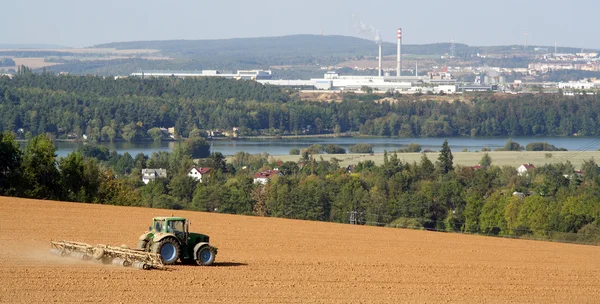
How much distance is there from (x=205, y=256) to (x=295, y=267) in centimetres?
129

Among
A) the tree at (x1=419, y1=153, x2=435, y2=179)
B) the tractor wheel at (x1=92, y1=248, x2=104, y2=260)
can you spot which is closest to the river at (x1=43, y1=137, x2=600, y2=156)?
the tree at (x1=419, y1=153, x2=435, y2=179)

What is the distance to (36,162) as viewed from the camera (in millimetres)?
27469

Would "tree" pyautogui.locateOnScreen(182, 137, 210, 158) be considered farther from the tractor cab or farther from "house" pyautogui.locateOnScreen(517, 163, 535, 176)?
the tractor cab

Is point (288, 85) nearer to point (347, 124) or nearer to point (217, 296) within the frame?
point (347, 124)

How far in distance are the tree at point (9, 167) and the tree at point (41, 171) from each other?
0.20 m

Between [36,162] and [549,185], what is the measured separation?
62.7 feet

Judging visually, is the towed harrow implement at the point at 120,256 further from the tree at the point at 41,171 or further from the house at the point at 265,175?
the house at the point at 265,175

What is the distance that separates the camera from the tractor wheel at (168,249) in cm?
1327

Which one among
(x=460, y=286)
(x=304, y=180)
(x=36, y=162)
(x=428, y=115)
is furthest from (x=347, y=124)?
(x=460, y=286)

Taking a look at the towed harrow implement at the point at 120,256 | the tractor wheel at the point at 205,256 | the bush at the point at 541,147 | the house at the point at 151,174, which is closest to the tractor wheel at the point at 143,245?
the towed harrow implement at the point at 120,256

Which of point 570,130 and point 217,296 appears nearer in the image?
point 217,296

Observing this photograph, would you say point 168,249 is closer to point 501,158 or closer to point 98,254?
point 98,254

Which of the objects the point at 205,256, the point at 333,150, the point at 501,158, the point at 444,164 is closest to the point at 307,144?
the point at 333,150

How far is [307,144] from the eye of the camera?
7856 centimetres
